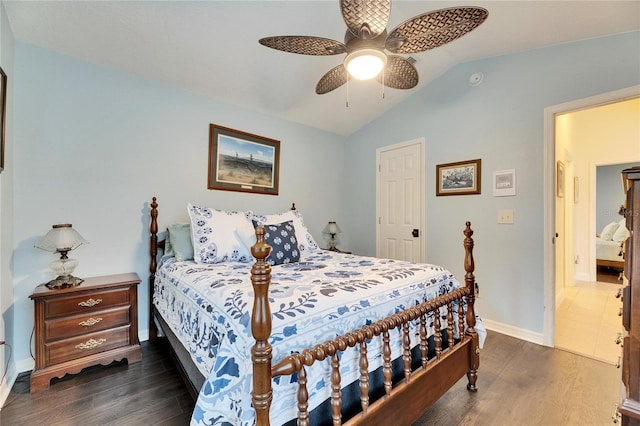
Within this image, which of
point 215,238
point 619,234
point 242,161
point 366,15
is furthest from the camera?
point 619,234

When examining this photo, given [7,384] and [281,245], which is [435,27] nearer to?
[281,245]

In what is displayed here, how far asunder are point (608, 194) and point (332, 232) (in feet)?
19.2

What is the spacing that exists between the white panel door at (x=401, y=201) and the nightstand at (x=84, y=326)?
288cm

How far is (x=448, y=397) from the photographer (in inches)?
70.3

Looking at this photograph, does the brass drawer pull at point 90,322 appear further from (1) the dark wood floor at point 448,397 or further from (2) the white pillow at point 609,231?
(2) the white pillow at point 609,231

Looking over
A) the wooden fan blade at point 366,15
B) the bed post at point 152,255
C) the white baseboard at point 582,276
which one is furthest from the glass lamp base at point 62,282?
the white baseboard at point 582,276

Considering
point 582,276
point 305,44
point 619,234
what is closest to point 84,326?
point 305,44

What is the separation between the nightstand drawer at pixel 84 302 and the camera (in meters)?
1.87

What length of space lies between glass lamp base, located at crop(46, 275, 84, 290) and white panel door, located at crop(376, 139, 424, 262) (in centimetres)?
323

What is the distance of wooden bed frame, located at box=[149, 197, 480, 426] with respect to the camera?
0.90 meters

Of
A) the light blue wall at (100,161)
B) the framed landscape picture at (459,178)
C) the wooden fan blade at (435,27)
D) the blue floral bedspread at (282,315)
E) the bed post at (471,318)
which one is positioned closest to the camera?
the blue floral bedspread at (282,315)

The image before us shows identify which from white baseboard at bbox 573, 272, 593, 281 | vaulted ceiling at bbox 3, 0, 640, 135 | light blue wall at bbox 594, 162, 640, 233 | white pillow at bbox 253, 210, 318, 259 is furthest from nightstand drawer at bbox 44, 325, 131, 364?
light blue wall at bbox 594, 162, 640, 233

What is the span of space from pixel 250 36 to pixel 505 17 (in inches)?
79.6

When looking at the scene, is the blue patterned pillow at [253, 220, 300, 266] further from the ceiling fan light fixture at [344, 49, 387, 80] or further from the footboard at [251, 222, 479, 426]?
the ceiling fan light fixture at [344, 49, 387, 80]
